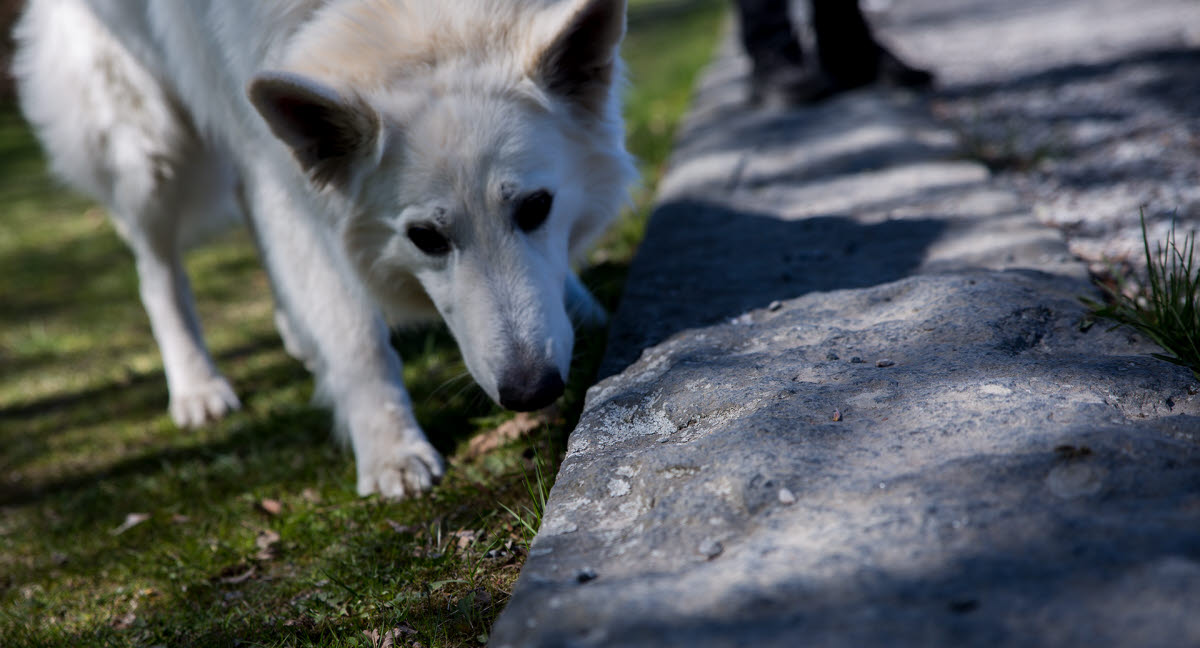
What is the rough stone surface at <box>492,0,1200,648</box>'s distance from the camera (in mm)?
1164

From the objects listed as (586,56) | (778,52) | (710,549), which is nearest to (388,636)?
(710,549)

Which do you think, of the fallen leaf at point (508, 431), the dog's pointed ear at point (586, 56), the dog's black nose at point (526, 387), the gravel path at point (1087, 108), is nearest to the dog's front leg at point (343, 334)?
the fallen leaf at point (508, 431)

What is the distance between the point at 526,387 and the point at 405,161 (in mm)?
620

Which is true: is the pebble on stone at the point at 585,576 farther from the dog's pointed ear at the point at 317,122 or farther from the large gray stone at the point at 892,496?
the dog's pointed ear at the point at 317,122

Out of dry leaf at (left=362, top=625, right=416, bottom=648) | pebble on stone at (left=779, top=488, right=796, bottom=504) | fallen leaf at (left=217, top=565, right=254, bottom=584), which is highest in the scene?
pebble on stone at (left=779, top=488, right=796, bottom=504)

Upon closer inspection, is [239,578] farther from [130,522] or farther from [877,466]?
[877,466]

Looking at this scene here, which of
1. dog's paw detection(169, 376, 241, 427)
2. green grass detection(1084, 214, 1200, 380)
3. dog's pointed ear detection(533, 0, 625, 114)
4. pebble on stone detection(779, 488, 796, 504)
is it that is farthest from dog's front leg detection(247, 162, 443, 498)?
green grass detection(1084, 214, 1200, 380)

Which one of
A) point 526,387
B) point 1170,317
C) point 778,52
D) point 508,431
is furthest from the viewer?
point 778,52

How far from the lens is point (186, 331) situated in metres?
3.37

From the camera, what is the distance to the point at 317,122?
6.97ft

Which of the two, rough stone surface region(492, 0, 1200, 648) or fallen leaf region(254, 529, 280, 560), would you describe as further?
fallen leaf region(254, 529, 280, 560)

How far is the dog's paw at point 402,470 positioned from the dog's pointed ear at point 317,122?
74 centimetres

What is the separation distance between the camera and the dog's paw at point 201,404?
3273mm

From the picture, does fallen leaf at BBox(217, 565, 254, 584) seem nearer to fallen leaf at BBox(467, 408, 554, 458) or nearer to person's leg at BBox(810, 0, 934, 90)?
fallen leaf at BBox(467, 408, 554, 458)
